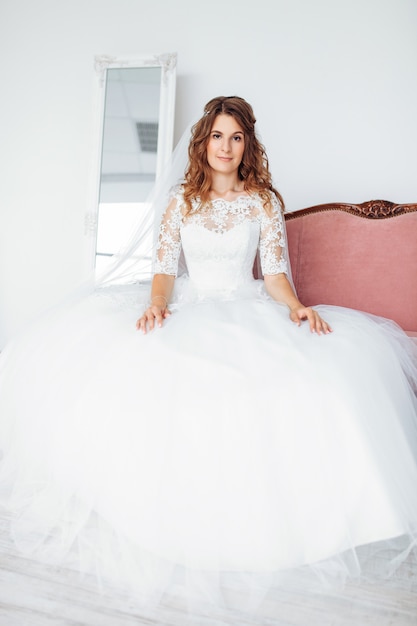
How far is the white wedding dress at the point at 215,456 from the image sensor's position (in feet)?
4.28

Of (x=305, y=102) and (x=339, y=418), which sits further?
(x=305, y=102)

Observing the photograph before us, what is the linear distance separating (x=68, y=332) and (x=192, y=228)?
798mm

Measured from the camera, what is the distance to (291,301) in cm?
214

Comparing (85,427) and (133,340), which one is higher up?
(133,340)

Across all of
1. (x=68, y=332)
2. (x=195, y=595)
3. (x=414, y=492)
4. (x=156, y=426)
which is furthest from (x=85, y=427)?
(x=414, y=492)

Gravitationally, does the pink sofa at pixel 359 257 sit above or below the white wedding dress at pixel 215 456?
above

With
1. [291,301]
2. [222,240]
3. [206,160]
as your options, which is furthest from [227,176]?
[291,301]

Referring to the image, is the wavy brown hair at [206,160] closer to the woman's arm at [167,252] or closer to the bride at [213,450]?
the woman's arm at [167,252]

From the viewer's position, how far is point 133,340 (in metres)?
1.64

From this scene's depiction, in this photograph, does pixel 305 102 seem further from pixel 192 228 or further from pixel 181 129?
pixel 192 228

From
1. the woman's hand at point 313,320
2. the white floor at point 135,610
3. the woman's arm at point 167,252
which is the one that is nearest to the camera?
the white floor at point 135,610

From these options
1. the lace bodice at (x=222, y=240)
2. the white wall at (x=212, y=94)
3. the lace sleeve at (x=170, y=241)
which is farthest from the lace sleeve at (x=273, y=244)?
the white wall at (x=212, y=94)

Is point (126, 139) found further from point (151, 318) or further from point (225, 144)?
point (151, 318)

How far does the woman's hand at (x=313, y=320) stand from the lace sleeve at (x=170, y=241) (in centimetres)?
72
